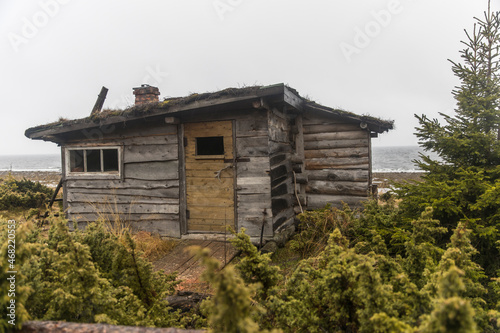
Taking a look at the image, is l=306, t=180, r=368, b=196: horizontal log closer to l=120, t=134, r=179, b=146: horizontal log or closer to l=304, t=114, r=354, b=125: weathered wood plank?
l=304, t=114, r=354, b=125: weathered wood plank

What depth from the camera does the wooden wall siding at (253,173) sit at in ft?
20.0

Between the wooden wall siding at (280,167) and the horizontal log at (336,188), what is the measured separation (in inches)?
22.8

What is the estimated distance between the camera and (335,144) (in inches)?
289

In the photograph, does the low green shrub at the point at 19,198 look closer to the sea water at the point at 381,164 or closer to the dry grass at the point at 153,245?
the sea water at the point at 381,164

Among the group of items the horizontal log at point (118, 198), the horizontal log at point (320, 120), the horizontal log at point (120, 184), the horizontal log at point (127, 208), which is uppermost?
the horizontal log at point (320, 120)

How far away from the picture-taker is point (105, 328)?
4.62ft

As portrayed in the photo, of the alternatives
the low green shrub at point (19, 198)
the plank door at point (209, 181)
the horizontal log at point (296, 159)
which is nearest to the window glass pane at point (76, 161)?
the plank door at point (209, 181)

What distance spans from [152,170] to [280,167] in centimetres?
299

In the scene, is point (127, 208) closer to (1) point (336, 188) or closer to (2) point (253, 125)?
(2) point (253, 125)

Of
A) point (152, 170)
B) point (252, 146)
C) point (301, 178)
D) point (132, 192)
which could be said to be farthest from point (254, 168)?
point (132, 192)

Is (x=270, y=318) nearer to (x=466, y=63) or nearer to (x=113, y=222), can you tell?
(x=466, y=63)

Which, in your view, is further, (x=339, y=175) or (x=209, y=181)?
(x=339, y=175)

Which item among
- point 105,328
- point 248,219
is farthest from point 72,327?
point 248,219

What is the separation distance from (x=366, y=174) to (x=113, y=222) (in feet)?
20.5
